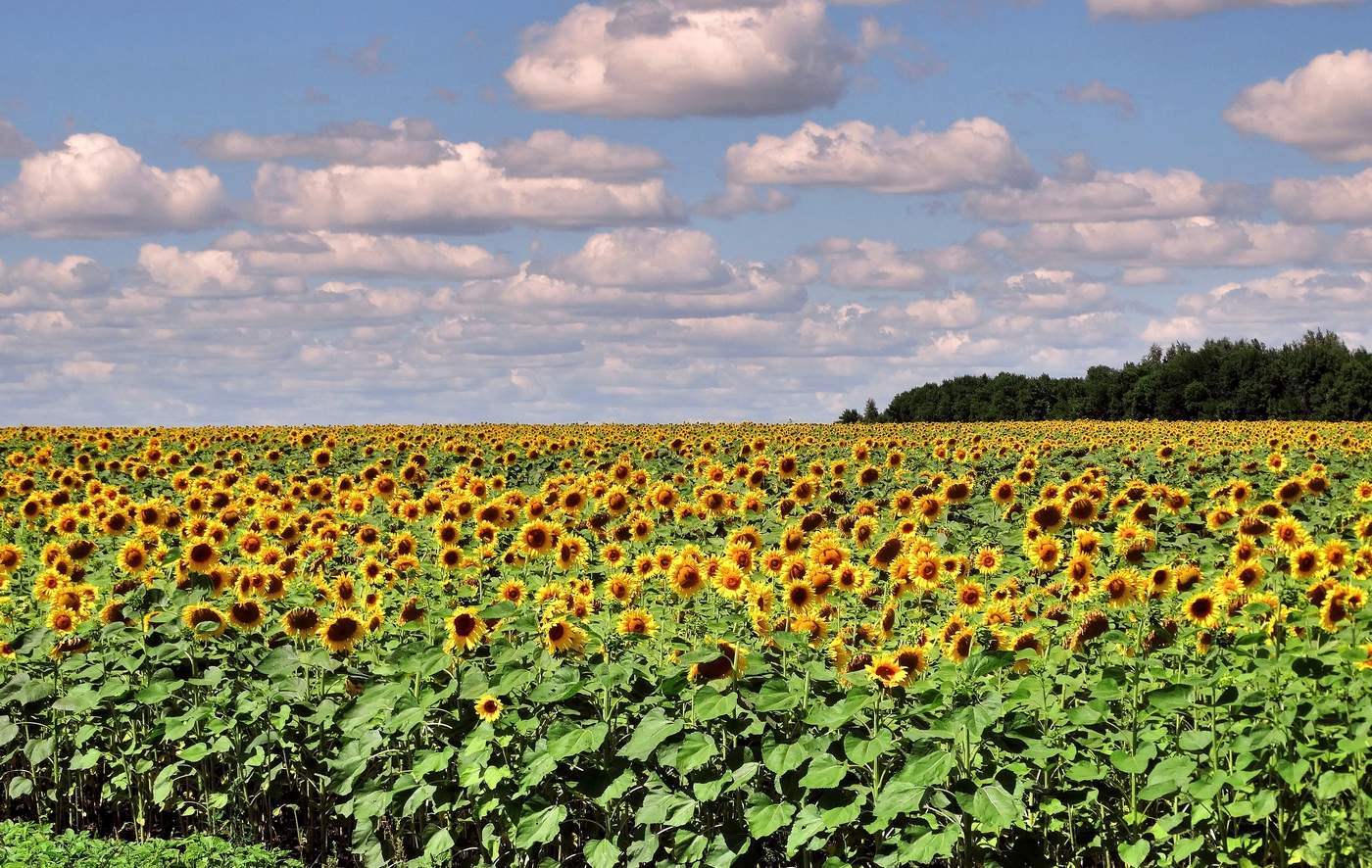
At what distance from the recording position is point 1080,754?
8.07 meters

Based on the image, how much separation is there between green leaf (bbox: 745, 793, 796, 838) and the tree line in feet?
295

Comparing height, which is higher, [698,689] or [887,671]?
[887,671]

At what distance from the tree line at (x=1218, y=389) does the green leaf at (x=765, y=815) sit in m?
89.8

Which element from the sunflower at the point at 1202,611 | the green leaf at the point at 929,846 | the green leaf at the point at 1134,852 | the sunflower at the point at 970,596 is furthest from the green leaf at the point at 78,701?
the sunflower at the point at 1202,611

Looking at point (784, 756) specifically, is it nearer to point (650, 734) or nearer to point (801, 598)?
point (650, 734)

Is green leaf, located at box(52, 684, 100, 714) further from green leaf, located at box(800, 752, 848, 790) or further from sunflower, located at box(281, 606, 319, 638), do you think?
green leaf, located at box(800, 752, 848, 790)

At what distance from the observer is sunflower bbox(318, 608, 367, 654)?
8977 mm

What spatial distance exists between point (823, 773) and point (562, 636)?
1683mm

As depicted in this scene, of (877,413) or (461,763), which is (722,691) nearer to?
(461,763)

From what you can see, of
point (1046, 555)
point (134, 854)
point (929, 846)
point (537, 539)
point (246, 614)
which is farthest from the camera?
point (1046, 555)

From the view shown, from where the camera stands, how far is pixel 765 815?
746cm

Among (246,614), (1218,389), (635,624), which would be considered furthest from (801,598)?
(1218,389)

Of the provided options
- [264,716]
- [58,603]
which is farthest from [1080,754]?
[58,603]

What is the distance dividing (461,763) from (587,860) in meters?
0.87
